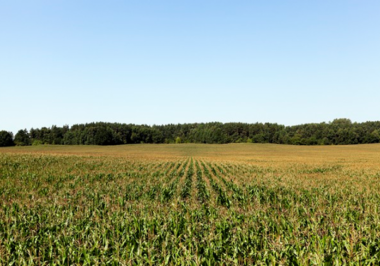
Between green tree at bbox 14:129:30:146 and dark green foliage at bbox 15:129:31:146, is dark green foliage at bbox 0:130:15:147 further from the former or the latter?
green tree at bbox 14:129:30:146

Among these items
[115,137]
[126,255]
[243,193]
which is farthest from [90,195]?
[115,137]

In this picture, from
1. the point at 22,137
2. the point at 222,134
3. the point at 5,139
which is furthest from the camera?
the point at 222,134

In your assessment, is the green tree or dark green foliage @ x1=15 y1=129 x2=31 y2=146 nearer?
dark green foliage @ x1=15 y1=129 x2=31 y2=146

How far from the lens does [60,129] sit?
14938 cm

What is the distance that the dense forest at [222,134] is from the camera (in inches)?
5221

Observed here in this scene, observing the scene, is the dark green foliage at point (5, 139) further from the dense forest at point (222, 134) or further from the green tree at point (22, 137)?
the green tree at point (22, 137)

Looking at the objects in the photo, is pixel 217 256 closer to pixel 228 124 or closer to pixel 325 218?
pixel 325 218

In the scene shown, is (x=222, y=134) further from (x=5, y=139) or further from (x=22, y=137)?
(x=5, y=139)

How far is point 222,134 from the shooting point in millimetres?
154500

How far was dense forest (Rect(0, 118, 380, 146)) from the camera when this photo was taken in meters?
133

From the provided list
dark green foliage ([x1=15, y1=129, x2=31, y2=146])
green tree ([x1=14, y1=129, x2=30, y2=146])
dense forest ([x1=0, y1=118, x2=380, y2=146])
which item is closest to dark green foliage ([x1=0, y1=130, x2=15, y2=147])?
dense forest ([x1=0, y1=118, x2=380, y2=146])

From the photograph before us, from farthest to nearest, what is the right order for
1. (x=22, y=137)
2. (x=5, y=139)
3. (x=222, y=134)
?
1. (x=222, y=134)
2. (x=22, y=137)
3. (x=5, y=139)

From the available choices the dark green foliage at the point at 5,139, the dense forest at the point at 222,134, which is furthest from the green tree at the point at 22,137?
the dark green foliage at the point at 5,139

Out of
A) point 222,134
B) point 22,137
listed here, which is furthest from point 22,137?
point 222,134
